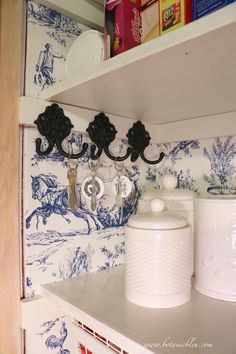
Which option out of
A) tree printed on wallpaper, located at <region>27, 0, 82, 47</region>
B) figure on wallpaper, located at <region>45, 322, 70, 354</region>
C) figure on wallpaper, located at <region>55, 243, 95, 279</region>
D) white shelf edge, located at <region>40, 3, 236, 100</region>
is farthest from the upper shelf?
figure on wallpaper, located at <region>45, 322, 70, 354</region>

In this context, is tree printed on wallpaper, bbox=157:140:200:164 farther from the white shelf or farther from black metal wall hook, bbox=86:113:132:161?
the white shelf

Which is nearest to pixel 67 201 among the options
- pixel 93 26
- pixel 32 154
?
pixel 32 154

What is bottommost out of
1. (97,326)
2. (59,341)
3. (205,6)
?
(59,341)

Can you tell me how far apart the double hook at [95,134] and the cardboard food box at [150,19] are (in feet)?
0.74

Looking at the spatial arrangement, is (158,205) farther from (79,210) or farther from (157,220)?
(79,210)

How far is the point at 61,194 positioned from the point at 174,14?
1.31 ft

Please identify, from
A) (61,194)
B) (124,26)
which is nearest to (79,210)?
(61,194)

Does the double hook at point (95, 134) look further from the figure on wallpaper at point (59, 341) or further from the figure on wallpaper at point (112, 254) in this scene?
the figure on wallpaper at point (59, 341)

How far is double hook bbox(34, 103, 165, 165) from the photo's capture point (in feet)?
1.93

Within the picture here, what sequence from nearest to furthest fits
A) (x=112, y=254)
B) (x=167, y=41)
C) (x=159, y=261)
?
(x=167, y=41)
(x=159, y=261)
(x=112, y=254)

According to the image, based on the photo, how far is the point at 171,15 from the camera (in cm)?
43

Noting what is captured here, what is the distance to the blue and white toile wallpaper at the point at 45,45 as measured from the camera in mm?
589

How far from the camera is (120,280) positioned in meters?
0.61

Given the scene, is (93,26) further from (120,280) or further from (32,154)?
(120,280)
